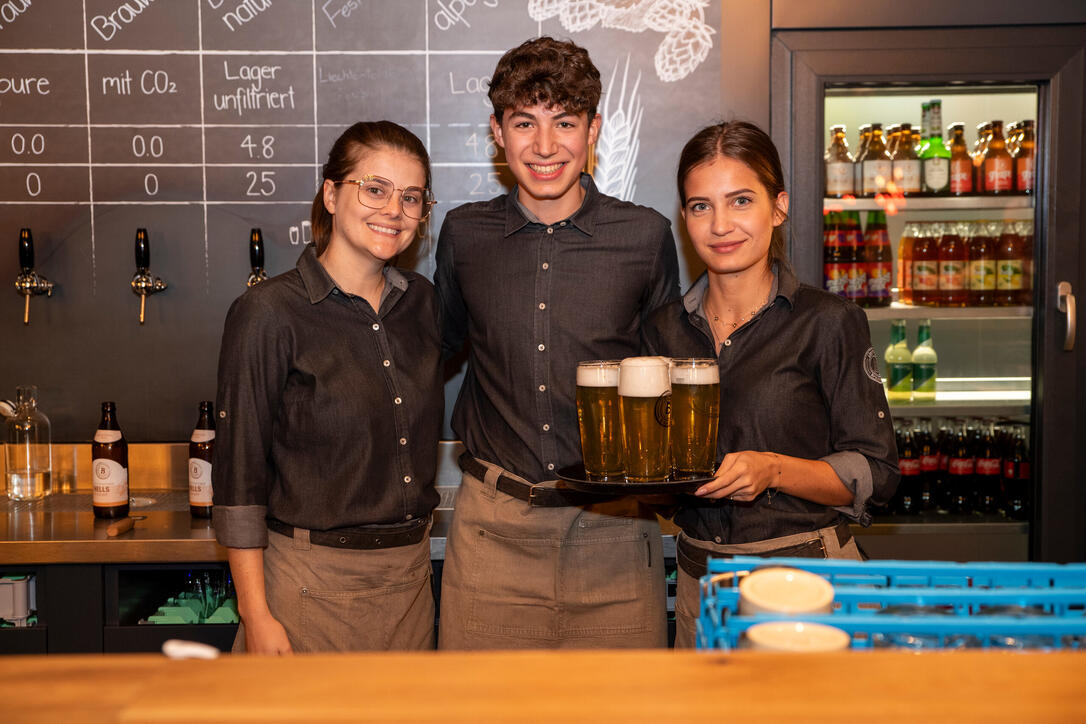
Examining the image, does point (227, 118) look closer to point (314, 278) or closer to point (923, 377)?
point (314, 278)

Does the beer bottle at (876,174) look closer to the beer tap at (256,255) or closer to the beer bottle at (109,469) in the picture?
the beer tap at (256,255)

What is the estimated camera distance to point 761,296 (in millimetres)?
1715

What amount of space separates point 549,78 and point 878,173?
54.8 inches

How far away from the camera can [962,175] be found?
2.78m

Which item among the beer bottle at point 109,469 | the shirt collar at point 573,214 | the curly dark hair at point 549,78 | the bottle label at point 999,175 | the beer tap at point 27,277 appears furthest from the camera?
the bottle label at point 999,175

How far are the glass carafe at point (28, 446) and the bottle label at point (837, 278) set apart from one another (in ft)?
7.62

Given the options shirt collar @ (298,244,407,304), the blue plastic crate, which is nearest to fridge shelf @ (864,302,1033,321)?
shirt collar @ (298,244,407,304)

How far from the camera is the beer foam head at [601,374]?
1.53m

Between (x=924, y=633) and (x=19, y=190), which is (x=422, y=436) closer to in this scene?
(x=924, y=633)

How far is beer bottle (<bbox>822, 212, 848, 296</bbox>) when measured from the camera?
9.17 ft

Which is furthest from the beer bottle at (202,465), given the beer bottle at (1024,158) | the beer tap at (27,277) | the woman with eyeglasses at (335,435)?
the beer bottle at (1024,158)

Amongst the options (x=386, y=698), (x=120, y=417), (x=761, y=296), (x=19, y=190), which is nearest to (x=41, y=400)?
(x=120, y=417)

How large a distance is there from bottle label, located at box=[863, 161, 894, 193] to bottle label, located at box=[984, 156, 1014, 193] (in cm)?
28

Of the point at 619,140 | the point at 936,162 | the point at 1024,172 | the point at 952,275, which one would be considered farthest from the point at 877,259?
the point at 619,140
